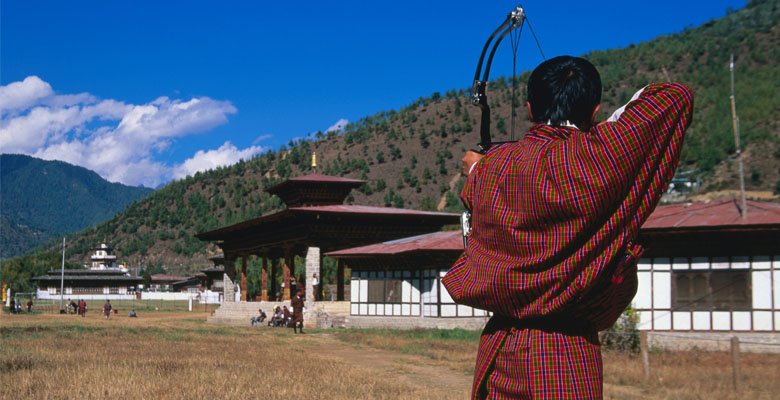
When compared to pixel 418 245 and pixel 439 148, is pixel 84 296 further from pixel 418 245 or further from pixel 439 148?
pixel 418 245

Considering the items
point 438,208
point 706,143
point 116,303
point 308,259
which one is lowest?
point 116,303

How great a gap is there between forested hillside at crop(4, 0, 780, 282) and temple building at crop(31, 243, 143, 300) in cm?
1997

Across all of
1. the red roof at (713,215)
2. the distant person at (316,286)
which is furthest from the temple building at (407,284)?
the red roof at (713,215)

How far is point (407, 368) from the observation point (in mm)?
14719

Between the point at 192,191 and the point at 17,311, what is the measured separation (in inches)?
3223

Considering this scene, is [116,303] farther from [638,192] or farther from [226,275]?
[638,192]

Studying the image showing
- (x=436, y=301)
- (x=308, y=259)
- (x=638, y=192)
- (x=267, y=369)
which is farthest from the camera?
(x=308, y=259)

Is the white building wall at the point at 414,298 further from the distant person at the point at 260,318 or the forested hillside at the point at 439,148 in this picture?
the forested hillside at the point at 439,148

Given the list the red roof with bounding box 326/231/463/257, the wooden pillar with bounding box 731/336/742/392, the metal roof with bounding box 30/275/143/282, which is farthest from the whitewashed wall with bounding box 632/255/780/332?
the metal roof with bounding box 30/275/143/282

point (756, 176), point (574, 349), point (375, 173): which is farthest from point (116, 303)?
point (574, 349)

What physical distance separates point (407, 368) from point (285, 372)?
3654 mm

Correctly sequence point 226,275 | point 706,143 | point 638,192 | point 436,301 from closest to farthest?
1. point 638,192
2. point 436,301
3. point 226,275
4. point 706,143

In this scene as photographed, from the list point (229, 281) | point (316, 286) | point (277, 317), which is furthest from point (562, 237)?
point (229, 281)

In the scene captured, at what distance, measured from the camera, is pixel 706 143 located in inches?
3442
